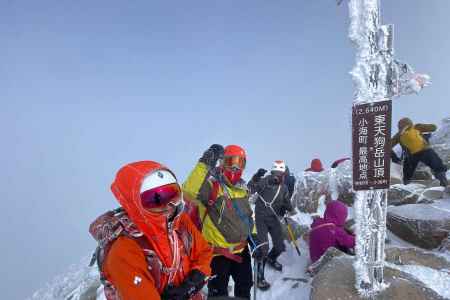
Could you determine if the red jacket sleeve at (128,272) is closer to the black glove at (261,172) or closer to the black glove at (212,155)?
the black glove at (212,155)

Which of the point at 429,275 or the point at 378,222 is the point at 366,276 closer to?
the point at 378,222

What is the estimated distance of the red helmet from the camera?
503 centimetres

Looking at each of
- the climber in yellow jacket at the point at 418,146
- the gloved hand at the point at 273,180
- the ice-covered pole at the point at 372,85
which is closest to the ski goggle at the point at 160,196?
the ice-covered pole at the point at 372,85

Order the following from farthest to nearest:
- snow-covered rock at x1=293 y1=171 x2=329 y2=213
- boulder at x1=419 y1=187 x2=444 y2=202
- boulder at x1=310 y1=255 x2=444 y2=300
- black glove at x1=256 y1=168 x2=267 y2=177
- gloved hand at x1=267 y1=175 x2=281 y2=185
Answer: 1. snow-covered rock at x1=293 y1=171 x2=329 y2=213
2. boulder at x1=419 y1=187 x2=444 y2=202
3. gloved hand at x1=267 y1=175 x2=281 y2=185
4. black glove at x1=256 y1=168 x2=267 y2=177
5. boulder at x1=310 y1=255 x2=444 y2=300

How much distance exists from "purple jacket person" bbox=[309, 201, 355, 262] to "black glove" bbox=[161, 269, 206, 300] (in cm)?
460

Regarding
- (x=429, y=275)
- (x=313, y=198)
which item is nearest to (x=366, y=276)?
(x=429, y=275)

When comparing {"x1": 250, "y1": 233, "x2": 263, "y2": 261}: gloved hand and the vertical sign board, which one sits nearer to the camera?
the vertical sign board

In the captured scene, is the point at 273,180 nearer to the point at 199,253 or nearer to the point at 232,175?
the point at 232,175

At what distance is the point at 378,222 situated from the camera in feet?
15.8

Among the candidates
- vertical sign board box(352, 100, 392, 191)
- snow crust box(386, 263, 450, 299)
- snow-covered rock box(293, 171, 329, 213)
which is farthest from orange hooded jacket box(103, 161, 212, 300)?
snow-covered rock box(293, 171, 329, 213)

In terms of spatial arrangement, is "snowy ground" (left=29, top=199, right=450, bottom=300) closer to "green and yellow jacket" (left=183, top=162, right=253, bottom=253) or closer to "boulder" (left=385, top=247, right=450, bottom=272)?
"boulder" (left=385, top=247, right=450, bottom=272)

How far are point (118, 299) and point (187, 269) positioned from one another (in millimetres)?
623

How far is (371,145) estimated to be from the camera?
466cm

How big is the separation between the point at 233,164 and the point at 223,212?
776 mm
